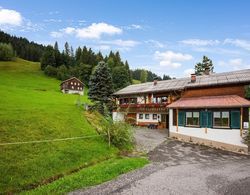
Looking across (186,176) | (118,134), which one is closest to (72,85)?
(118,134)

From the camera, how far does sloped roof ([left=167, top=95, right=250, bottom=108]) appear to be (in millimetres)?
22658

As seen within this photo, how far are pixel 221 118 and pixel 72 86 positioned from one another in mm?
58594

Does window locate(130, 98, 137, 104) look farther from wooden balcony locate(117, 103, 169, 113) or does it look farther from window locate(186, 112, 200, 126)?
window locate(186, 112, 200, 126)

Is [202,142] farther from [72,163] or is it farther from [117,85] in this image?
[117,85]

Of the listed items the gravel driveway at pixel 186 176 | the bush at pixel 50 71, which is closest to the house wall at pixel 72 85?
the bush at pixel 50 71

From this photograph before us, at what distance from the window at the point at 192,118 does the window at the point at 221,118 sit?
6.56 ft

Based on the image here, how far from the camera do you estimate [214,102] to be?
24672mm

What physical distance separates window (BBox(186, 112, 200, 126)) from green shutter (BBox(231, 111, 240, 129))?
3765 mm

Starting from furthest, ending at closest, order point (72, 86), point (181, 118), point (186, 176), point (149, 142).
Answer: point (72, 86), point (181, 118), point (149, 142), point (186, 176)

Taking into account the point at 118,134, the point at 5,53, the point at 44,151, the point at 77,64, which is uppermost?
the point at 5,53

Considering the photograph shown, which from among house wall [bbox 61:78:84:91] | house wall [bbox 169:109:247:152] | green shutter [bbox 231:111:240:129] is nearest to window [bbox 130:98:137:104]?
house wall [bbox 169:109:247:152]

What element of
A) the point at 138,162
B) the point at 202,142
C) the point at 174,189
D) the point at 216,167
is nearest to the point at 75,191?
the point at 174,189

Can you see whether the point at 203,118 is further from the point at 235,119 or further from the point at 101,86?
the point at 101,86

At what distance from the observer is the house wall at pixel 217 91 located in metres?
25.2
